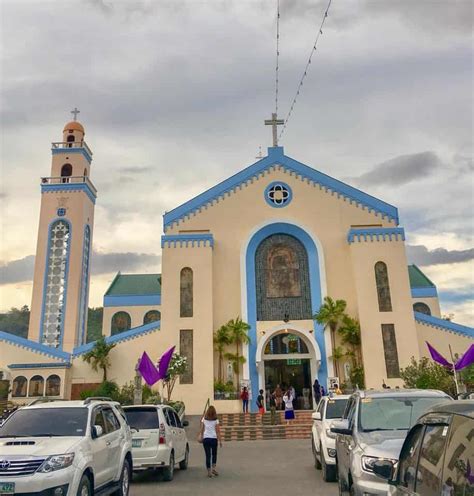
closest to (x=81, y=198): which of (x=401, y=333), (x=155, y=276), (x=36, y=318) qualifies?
(x=36, y=318)

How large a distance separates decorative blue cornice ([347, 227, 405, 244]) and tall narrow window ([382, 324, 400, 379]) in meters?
5.10

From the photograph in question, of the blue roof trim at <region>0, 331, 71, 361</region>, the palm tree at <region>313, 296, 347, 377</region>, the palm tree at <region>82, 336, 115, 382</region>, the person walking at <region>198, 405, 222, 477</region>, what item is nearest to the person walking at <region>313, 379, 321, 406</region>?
the palm tree at <region>313, 296, 347, 377</region>

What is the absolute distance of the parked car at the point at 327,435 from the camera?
9977mm

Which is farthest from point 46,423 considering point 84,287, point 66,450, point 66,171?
point 66,171

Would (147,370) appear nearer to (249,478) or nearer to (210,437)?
(210,437)

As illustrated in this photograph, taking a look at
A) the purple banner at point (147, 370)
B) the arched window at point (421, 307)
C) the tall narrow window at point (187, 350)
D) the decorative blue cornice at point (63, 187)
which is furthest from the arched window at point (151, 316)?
the arched window at point (421, 307)

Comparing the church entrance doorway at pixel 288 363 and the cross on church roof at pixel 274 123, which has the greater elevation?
the cross on church roof at pixel 274 123

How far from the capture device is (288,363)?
27.9m

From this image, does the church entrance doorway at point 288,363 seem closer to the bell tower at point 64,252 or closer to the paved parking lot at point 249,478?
the paved parking lot at point 249,478

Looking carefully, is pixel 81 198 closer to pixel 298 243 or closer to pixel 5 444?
pixel 298 243

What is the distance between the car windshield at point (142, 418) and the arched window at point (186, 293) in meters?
16.4

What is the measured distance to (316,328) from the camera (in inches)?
1080

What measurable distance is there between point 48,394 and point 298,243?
16.9m

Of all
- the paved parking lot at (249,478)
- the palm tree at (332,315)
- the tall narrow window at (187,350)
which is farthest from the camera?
the palm tree at (332,315)
